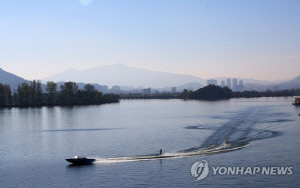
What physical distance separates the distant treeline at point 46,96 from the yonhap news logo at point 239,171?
5985cm

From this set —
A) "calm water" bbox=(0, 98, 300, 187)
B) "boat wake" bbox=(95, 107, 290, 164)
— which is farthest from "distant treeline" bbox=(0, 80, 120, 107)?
"boat wake" bbox=(95, 107, 290, 164)

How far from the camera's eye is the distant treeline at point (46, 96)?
2768 inches

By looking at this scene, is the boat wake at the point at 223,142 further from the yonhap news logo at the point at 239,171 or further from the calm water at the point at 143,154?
the yonhap news logo at the point at 239,171

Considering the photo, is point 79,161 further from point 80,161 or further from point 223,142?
point 223,142

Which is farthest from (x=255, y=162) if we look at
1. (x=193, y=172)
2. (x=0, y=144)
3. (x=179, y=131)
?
(x=0, y=144)

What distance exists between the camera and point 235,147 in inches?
774

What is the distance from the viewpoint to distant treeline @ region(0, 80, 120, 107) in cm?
7031

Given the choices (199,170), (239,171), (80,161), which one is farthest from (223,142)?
(80,161)

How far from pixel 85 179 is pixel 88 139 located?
10.1m

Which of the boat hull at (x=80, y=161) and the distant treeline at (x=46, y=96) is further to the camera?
the distant treeline at (x=46, y=96)

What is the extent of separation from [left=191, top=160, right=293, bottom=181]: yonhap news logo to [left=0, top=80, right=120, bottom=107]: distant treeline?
5985cm

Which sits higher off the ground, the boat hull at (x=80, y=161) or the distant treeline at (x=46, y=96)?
the distant treeline at (x=46, y=96)

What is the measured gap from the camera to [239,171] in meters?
14.7

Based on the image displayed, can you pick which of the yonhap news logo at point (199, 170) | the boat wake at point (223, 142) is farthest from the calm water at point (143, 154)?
the yonhap news logo at point (199, 170)
